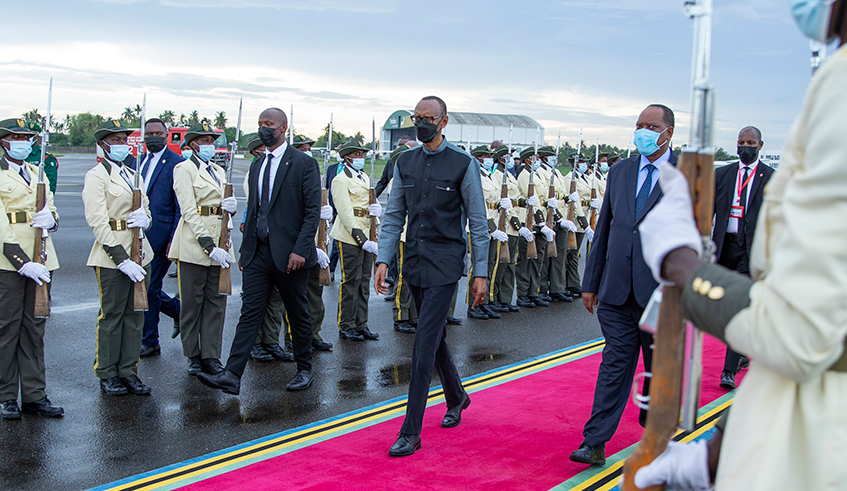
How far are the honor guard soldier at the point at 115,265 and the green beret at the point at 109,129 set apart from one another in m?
0.01

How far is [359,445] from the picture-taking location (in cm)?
521

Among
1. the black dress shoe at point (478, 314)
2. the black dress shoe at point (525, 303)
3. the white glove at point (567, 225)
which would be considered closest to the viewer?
the black dress shoe at point (478, 314)

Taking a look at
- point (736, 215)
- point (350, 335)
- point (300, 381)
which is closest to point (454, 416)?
point (300, 381)

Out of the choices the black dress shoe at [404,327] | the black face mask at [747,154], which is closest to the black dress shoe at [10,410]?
the black dress shoe at [404,327]

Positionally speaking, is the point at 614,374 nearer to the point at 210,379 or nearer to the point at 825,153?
the point at 210,379

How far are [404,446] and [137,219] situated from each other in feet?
9.92

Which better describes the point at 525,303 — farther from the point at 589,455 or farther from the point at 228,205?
the point at 589,455

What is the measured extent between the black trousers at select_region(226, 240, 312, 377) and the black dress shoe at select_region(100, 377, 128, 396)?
88 centimetres

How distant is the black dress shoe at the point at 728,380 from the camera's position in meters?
6.74

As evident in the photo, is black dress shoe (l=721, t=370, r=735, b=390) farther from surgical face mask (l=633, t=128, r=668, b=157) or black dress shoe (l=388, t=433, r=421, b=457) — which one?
black dress shoe (l=388, t=433, r=421, b=457)

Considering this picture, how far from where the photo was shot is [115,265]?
6.29m

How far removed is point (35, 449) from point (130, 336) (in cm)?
146

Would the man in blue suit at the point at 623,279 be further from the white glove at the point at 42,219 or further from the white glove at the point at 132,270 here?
the white glove at the point at 42,219

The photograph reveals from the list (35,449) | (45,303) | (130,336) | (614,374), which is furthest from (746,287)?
(130,336)
